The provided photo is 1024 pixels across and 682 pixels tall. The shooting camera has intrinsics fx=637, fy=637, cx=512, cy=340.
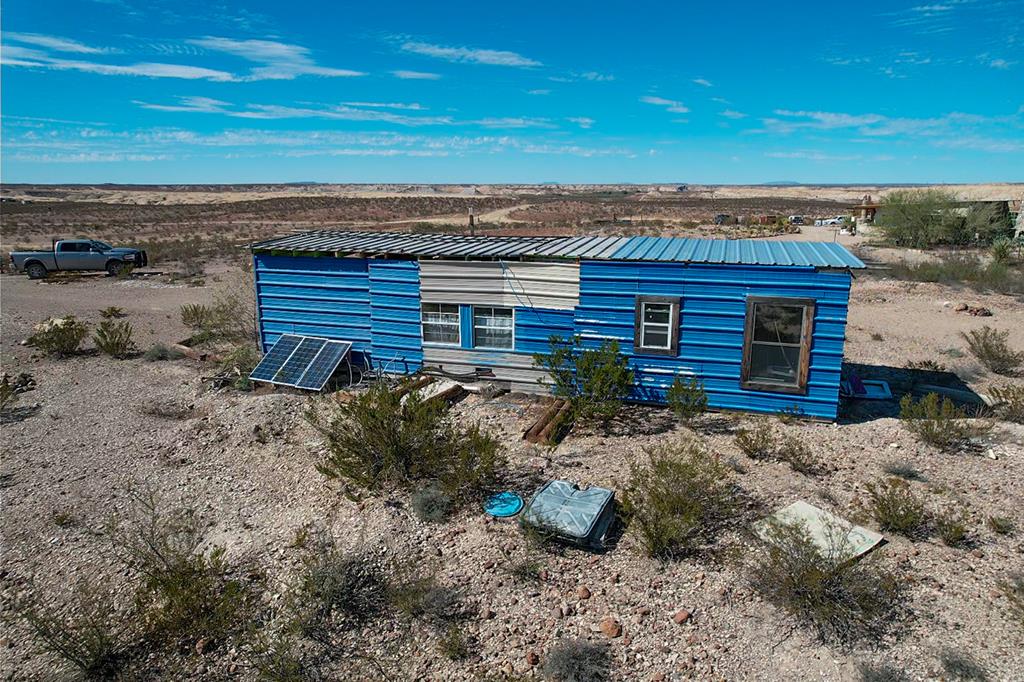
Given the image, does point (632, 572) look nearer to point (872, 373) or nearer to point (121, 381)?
point (872, 373)

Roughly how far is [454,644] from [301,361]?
8462 millimetres

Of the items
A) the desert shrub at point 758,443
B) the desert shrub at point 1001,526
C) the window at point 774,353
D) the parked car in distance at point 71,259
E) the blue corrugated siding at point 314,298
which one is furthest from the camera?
the parked car in distance at point 71,259

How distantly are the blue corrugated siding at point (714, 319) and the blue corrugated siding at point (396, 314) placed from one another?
3290 mm

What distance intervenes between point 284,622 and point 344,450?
9.54ft

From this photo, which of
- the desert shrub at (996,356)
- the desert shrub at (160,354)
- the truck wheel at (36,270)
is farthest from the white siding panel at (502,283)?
the truck wheel at (36,270)

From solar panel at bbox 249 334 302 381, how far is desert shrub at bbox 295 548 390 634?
6673 mm

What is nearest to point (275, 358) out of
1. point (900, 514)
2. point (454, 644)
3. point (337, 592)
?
point (337, 592)

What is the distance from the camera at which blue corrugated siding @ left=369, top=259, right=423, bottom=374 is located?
12.3 m

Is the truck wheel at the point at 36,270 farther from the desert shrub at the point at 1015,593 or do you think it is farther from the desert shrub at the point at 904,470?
the desert shrub at the point at 1015,593

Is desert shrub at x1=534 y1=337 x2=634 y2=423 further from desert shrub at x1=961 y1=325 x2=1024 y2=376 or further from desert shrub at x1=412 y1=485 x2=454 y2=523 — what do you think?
desert shrub at x1=961 y1=325 x2=1024 y2=376

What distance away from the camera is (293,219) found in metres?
65.4

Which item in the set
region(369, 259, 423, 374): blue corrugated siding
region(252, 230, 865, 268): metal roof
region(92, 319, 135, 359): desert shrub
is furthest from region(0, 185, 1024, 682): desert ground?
region(252, 230, 865, 268): metal roof

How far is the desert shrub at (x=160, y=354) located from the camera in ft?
46.5

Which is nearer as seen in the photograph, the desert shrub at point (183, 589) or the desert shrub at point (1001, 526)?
the desert shrub at point (183, 589)
